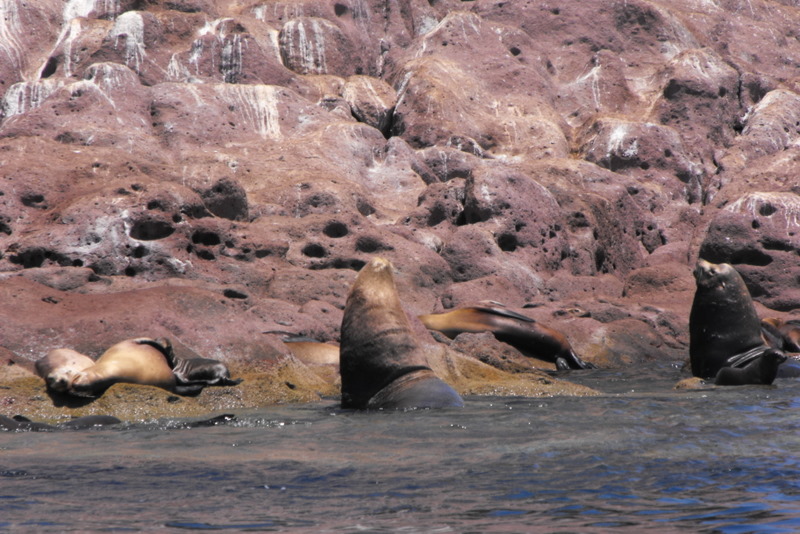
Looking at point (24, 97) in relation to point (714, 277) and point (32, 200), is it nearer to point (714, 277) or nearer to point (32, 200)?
point (32, 200)

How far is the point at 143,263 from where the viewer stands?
1312 cm

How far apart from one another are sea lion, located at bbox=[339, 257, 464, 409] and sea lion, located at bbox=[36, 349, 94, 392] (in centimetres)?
218

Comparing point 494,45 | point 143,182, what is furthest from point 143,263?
point 494,45

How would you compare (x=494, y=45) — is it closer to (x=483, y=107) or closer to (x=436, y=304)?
(x=483, y=107)

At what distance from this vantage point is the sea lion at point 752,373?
8.95 meters

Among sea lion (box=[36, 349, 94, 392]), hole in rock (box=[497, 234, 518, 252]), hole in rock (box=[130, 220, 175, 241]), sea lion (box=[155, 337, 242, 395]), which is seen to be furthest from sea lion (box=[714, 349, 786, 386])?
hole in rock (box=[497, 234, 518, 252])

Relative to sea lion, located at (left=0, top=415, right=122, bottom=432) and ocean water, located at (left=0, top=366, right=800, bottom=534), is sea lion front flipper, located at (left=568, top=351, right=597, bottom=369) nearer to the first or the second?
ocean water, located at (left=0, top=366, right=800, bottom=534)

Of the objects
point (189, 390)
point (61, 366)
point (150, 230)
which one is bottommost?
point (189, 390)

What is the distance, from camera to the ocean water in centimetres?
355

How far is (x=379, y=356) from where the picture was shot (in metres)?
7.30

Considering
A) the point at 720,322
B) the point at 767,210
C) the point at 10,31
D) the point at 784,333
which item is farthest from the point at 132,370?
the point at 10,31

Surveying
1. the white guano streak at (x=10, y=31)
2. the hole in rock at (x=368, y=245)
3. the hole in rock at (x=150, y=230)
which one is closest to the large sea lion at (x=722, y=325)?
the hole in rock at (x=368, y=245)

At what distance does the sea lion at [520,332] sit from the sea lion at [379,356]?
5.24 m

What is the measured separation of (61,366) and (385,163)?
15748 millimetres
